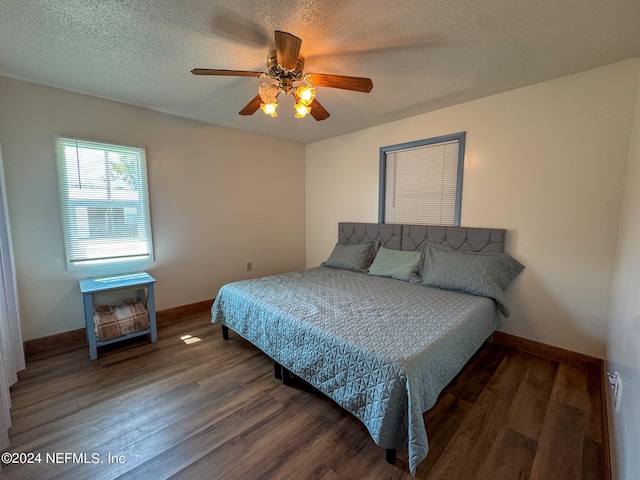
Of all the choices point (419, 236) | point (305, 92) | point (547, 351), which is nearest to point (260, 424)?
point (305, 92)

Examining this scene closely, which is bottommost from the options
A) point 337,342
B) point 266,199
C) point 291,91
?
point 337,342

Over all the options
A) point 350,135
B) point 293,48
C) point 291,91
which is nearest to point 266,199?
point 350,135

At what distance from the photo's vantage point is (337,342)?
151cm

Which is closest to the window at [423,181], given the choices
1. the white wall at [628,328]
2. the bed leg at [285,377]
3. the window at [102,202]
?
the white wall at [628,328]

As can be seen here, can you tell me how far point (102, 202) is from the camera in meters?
2.57

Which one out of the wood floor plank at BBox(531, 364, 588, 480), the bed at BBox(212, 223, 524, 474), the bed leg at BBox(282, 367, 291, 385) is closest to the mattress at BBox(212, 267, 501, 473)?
the bed at BBox(212, 223, 524, 474)

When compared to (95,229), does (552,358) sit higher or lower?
lower

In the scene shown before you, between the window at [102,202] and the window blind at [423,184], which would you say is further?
the window blind at [423,184]

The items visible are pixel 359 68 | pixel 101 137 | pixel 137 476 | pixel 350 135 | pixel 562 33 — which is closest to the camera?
pixel 137 476

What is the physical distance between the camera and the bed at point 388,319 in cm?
128

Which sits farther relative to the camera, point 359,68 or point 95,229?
point 95,229

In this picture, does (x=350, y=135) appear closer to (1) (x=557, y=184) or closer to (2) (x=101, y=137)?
(1) (x=557, y=184)

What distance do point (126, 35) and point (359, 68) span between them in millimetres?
1500

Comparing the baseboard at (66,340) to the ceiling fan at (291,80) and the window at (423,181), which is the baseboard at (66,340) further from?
the window at (423,181)
